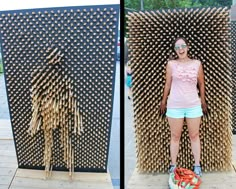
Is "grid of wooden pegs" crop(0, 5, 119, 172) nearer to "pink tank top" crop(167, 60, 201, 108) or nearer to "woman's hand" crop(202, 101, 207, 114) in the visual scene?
"pink tank top" crop(167, 60, 201, 108)

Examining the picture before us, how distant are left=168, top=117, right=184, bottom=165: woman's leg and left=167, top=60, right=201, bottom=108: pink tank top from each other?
0.12 metres

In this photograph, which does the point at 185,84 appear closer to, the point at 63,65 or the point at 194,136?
the point at 194,136

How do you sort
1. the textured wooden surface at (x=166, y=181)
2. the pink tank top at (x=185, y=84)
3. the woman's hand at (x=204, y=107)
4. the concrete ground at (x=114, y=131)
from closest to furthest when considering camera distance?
the pink tank top at (x=185, y=84) → the woman's hand at (x=204, y=107) → the textured wooden surface at (x=166, y=181) → the concrete ground at (x=114, y=131)

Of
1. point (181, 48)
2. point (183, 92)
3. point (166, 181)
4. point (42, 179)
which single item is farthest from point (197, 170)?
point (42, 179)

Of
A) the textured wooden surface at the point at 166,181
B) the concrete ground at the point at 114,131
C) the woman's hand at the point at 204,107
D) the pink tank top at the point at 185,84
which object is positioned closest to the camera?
the pink tank top at the point at 185,84

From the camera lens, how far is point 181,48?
74.8 inches

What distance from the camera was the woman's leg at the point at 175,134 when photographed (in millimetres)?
2036

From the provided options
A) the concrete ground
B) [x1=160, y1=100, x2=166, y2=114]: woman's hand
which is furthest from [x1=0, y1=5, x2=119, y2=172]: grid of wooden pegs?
[x1=160, y1=100, x2=166, y2=114]: woman's hand

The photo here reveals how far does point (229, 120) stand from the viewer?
88.9 inches

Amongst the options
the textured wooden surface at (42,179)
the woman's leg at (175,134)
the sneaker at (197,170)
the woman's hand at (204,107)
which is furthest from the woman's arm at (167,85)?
the textured wooden surface at (42,179)

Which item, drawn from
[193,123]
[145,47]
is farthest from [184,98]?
[145,47]

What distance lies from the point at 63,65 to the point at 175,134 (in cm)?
86

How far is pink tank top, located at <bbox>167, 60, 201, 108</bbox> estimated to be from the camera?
189 centimetres

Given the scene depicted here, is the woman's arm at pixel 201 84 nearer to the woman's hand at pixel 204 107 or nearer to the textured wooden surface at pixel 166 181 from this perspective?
the woman's hand at pixel 204 107
